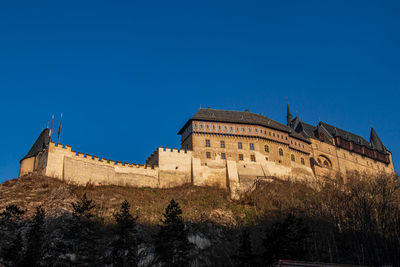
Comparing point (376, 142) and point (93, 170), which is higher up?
point (376, 142)

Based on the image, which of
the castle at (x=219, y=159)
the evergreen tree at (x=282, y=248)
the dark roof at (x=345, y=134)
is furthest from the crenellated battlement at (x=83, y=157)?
the dark roof at (x=345, y=134)

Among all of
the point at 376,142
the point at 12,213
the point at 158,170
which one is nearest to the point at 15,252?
the point at 12,213

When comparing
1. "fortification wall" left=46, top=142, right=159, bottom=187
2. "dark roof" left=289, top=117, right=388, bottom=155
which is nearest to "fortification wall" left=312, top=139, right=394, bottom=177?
"dark roof" left=289, top=117, right=388, bottom=155

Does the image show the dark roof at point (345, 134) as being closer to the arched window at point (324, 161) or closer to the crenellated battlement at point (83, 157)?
the arched window at point (324, 161)

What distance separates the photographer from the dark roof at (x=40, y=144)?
1996 inches

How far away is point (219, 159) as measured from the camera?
5912cm

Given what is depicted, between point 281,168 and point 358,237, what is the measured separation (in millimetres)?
23059

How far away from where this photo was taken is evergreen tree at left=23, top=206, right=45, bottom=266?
3064 centimetres

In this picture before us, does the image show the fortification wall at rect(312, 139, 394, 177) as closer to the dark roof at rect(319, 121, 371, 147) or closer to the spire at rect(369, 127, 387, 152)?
the dark roof at rect(319, 121, 371, 147)

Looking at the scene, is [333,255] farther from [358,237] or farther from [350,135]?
[350,135]

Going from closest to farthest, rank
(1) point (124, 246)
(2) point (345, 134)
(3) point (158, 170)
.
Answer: (1) point (124, 246) < (3) point (158, 170) < (2) point (345, 134)

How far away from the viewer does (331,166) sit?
7381 cm

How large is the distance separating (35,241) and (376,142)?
76.9 meters

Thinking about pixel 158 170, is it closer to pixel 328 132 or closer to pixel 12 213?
pixel 12 213
